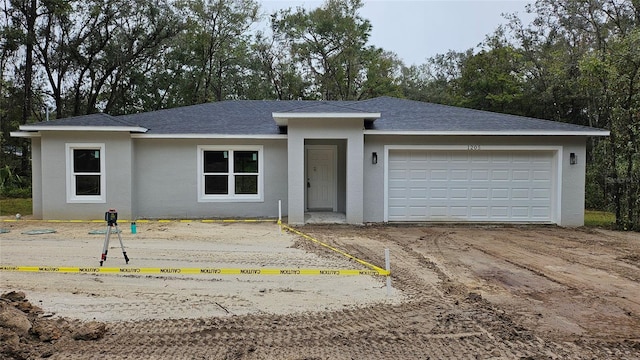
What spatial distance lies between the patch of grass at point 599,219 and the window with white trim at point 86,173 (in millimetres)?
14662

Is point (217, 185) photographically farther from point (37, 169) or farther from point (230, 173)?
point (37, 169)

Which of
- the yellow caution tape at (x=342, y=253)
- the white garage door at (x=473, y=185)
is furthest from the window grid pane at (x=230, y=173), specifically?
the white garage door at (x=473, y=185)

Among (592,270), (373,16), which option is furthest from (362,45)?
(592,270)

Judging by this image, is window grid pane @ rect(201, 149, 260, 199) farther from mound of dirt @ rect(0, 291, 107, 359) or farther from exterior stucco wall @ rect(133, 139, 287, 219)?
mound of dirt @ rect(0, 291, 107, 359)

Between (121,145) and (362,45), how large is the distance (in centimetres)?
2182

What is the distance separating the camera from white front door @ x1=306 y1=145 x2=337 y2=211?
1366 centimetres

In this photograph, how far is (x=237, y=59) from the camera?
93.3 feet

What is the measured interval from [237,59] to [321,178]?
58.7ft

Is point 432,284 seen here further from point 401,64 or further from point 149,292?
point 401,64

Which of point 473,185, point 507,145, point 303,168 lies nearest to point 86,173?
point 303,168

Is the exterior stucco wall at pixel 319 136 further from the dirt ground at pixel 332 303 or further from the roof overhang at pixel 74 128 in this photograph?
the roof overhang at pixel 74 128

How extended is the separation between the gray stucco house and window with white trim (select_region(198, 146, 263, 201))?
0.03m

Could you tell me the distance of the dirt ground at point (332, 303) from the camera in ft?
12.5

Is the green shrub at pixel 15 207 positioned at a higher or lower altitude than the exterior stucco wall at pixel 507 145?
lower
